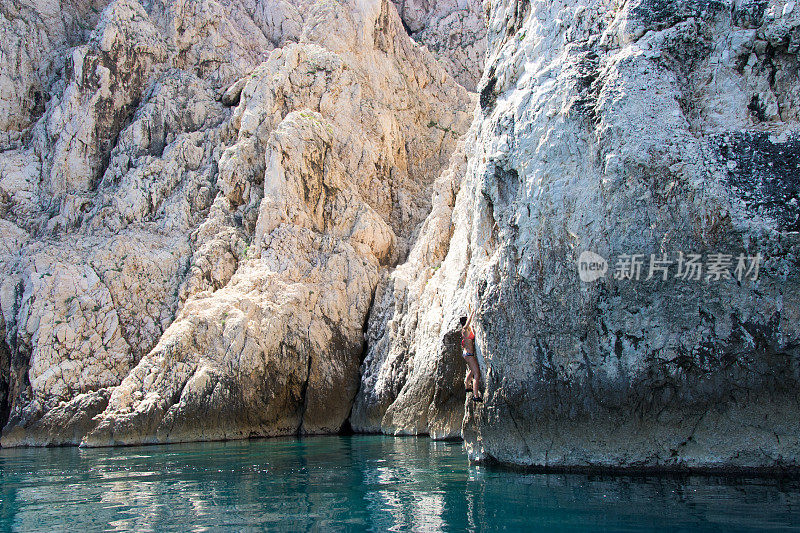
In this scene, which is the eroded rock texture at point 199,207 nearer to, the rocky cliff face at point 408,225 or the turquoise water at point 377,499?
the rocky cliff face at point 408,225

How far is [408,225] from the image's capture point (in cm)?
2823

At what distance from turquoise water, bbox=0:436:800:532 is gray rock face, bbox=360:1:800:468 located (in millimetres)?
876

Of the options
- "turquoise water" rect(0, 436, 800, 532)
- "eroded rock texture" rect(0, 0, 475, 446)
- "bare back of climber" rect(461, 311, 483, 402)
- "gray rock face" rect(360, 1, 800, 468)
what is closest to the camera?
"turquoise water" rect(0, 436, 800, 532)

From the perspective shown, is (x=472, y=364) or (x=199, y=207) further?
(x=199, y=207)

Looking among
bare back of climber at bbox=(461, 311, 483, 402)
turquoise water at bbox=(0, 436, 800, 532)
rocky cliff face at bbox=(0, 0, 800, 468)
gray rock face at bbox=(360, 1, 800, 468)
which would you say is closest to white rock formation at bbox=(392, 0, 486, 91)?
rocky cliff face at bbox=(0, 0, 800, 468)

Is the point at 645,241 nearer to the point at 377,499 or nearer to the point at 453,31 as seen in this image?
the point at 377,499

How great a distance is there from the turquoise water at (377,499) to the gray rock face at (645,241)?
876mm

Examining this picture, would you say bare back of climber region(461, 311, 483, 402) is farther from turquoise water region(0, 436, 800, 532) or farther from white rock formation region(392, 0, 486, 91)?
white rock formation region(392, 0, 486, 91)

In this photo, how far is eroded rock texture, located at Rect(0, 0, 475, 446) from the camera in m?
20.8

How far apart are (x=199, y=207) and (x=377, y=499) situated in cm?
2226

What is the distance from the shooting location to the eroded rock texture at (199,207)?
20.8 metres


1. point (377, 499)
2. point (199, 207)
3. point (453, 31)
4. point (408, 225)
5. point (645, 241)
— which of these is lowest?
point (377, 499)

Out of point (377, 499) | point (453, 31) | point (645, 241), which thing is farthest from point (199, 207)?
point (645, 241)

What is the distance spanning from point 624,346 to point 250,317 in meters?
15.1
